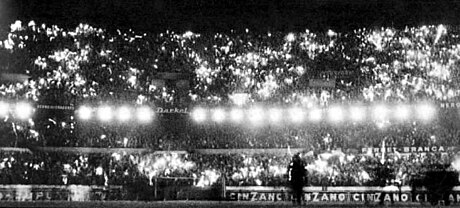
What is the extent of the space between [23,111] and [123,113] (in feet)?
19.4

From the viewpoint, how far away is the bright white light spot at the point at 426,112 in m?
37.9

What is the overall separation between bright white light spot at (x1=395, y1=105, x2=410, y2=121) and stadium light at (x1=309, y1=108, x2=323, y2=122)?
14.7 ft

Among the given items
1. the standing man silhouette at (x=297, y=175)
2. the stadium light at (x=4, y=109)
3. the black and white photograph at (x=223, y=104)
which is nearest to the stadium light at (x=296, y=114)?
the black and white photograph at (x=223, y=104)

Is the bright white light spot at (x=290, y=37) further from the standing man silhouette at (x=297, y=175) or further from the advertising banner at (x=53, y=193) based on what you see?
the standing man silhouette at (x=297, y=175)

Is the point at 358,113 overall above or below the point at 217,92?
below

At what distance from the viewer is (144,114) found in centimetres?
4053

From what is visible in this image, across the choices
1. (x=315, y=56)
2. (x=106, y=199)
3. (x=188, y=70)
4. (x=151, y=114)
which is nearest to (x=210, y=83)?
(x=188, y=70)

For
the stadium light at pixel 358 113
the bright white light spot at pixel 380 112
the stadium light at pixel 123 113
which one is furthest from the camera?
the stadium light at pixel 123 113

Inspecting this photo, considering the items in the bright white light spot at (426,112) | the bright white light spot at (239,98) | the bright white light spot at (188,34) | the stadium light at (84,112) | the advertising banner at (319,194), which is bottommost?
the advertising banner at (319,194)

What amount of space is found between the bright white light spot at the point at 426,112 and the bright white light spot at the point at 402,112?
676 millimetres

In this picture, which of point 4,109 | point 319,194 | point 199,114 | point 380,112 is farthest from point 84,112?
point 380,112

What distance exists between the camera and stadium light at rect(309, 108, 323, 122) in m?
39.7

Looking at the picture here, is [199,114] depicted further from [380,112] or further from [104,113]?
[380,112]

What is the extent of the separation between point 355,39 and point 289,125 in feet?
24.2
